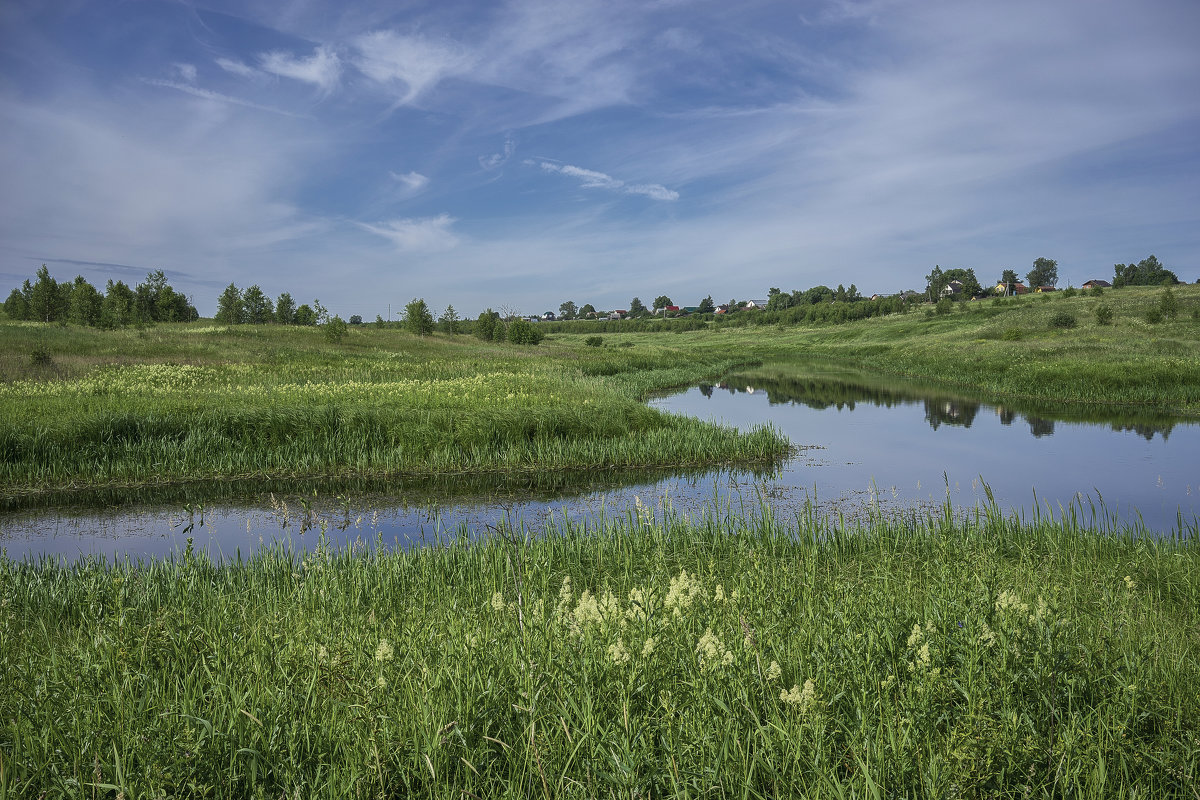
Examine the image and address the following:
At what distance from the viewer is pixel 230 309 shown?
6806 centimetres

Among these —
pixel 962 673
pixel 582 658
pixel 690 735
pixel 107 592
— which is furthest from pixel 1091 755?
pixel 107 592

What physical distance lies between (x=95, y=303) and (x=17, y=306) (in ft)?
50.9

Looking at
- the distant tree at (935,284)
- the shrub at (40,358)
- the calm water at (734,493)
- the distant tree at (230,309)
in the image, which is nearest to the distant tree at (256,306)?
the distant tree at (230,309)

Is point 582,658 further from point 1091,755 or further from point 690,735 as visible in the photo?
point 1091,755

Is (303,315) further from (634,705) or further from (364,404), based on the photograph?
(634,705)

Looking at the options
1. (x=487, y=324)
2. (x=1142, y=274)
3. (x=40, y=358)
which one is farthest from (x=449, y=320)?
(x=1142, y=274)

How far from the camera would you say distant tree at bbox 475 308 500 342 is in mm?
65625

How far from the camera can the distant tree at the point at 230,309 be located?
223 ft

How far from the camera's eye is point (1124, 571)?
21.5 ft

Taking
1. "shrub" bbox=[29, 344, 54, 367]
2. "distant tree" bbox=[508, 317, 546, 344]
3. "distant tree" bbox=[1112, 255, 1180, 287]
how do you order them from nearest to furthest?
"shrub" bbox=[29, 344, 54, 367] < "distant tree" bbox=[508, 317, 546, 344] < "distant tree" bbox=[1112, 255, 1180, 287]

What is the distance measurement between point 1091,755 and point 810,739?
1.35m

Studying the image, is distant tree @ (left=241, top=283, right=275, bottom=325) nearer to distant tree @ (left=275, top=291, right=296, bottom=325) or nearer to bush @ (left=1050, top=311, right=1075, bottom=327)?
distant tree @ (left=275, top=291, right=296, bottom=325)

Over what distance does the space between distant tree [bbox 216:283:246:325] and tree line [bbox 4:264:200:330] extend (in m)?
6.47

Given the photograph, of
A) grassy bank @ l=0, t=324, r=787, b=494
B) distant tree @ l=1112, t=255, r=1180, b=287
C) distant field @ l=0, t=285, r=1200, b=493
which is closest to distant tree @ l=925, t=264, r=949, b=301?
distant tree @ l=1112, t=255, r=1180, b=287
